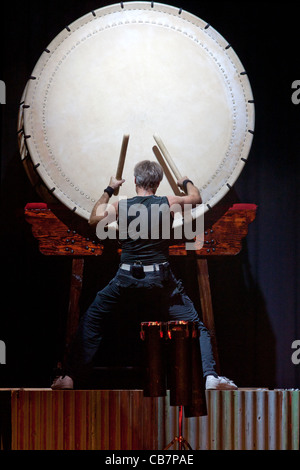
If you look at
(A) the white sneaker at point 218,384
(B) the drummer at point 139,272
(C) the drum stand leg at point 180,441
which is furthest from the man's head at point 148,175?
(C) the drum stand leg at point 180,441

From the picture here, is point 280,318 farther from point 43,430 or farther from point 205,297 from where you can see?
point 43,430

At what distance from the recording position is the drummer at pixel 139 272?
139 inches

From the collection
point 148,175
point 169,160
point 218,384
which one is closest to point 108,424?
point 218,384

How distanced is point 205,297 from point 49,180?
3.61 ft

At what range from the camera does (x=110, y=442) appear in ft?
11.1

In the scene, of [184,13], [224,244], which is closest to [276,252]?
[224,244]

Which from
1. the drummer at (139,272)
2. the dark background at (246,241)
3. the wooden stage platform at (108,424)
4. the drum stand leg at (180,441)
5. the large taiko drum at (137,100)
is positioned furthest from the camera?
the dark background at (246,241)

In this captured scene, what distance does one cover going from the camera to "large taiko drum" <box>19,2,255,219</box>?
143 inches

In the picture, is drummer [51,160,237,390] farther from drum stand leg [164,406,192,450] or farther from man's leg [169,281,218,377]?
drum stand leg [164,406,192,450]

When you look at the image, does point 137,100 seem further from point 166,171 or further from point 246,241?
point 246,241

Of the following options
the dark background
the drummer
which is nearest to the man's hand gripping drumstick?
the drummer

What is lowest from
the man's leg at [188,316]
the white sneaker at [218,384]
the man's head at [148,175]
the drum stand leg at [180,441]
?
the drum stand leg at [180,441]

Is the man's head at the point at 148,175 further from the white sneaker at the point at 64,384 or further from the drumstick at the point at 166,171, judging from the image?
the white sneaker at the point at 64,384

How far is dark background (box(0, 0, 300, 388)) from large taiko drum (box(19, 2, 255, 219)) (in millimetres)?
1003
